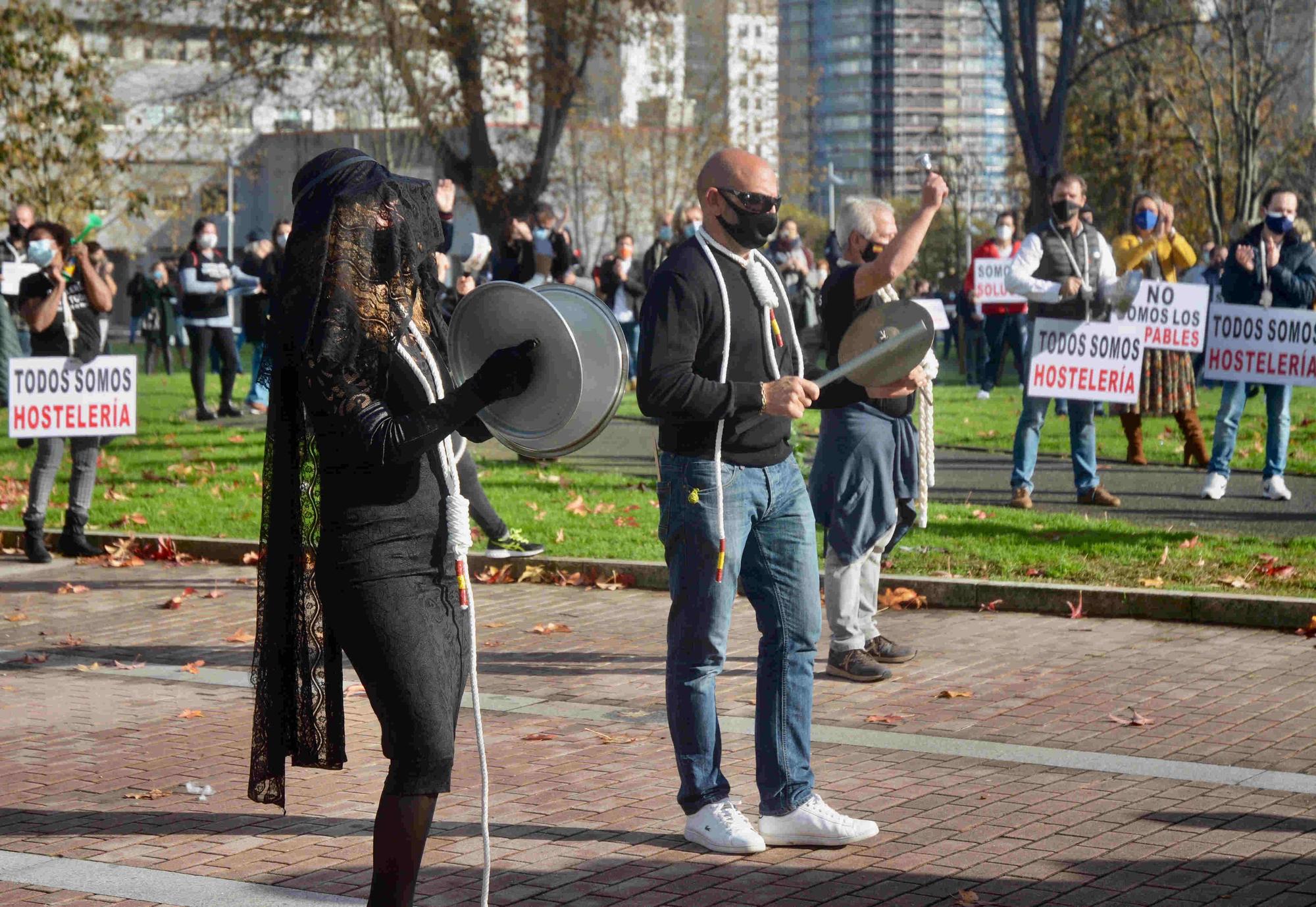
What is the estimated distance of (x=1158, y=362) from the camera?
44.0 feet

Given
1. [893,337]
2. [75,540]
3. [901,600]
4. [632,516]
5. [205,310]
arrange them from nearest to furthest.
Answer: [893,337]
[901,600]
[75,540]
[632,516]
[205,310]

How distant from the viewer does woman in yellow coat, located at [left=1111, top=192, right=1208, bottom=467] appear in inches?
529

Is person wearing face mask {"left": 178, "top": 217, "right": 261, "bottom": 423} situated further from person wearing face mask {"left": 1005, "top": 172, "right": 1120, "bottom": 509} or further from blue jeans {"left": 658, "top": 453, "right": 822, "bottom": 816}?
blue jeans {"left": 658, "top": 453, "right": 822, "bottom": 816}

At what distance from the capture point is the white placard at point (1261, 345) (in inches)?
478

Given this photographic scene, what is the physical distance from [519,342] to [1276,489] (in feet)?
30.3

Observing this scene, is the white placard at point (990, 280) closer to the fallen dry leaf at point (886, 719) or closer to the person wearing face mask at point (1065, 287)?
the person wearing face mask at point (1065, 287)

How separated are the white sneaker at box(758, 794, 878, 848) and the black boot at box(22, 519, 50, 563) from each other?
7.31 meters

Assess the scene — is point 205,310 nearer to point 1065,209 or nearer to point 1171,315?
point 1171,315

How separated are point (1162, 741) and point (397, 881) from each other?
11.0 ft

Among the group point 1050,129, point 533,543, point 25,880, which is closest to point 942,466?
point 533,543

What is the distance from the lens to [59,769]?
21.4 feet

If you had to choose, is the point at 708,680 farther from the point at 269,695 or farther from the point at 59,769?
the point at 59,769

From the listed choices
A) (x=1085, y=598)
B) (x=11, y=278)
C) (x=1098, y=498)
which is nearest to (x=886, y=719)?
(x=1085, y=598)

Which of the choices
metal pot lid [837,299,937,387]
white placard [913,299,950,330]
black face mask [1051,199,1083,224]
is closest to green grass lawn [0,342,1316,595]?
white placard [913,299,950,330]
